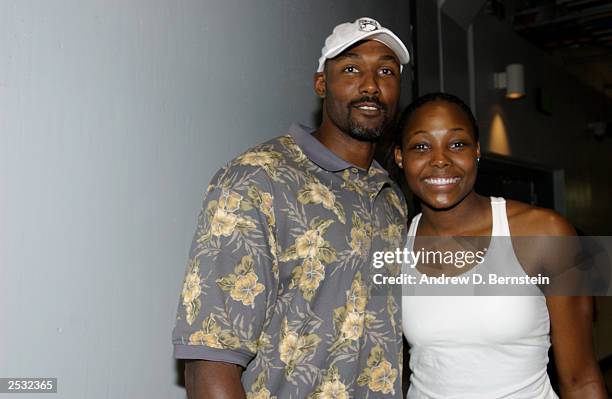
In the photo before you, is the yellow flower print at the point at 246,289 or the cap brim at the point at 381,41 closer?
the yellow flower print at the point at 246,289

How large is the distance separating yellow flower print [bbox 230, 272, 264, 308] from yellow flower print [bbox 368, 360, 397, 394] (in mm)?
438

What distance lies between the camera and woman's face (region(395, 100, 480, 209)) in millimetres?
1607

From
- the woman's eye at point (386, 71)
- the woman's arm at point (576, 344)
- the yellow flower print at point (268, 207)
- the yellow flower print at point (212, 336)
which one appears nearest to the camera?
the yellow flower print at point (212, 336)

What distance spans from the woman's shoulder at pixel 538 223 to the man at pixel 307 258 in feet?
1.09

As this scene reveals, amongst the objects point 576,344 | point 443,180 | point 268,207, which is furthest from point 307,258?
point 576,344

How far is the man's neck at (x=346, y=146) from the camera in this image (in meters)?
1.61

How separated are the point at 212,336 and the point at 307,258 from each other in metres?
0.30

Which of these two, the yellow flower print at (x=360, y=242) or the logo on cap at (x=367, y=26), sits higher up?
the logo on cap at (x=367, y=26)

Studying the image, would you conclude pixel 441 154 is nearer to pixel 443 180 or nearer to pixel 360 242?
pixel 443 180

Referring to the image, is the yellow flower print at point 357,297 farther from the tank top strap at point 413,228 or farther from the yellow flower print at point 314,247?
the tank top strap at point 413,228

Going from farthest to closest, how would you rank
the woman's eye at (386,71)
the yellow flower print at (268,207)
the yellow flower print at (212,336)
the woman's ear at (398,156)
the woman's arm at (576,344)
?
the woman's ear at (398,156), the woman's eye at (386,71), the woman's arm at (576,344), the yellow flower print at (268,207), the yellow flower print at (212,336)

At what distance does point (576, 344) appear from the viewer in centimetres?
152

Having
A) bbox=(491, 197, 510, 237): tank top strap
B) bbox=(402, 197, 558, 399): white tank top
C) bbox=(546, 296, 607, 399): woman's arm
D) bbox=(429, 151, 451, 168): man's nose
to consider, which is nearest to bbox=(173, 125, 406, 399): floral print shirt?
bbox=(402, 197, 558, 399): white tank top

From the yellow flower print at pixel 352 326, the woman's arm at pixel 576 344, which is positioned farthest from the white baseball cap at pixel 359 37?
the woman's arm at pixel 576 344
